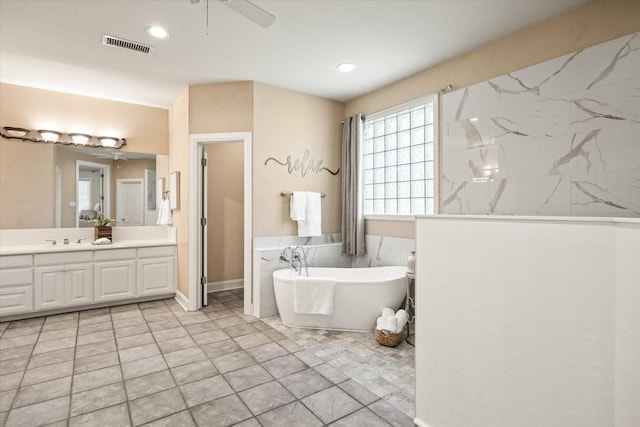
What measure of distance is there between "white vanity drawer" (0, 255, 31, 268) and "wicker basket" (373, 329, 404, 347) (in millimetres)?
3731

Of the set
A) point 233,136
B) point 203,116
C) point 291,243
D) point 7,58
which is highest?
point 7,58

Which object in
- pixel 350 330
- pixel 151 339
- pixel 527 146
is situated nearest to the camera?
A: pixel 527 146

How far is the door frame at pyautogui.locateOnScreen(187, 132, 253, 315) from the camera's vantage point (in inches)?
149

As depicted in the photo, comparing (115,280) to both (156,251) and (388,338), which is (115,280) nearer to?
(156,251)

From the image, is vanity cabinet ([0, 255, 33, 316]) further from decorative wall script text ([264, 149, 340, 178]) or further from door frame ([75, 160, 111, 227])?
decorative wall script text ([264, 149, 340, 178])

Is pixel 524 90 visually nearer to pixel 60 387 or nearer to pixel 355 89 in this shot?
pixel 355 89

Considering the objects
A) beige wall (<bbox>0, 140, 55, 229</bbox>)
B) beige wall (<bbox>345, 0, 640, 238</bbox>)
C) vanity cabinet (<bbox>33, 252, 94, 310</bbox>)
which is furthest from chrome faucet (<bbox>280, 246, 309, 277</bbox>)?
beige wall (<bbox>0, 140, 55, 229</bbox>)

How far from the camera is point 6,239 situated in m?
3.76

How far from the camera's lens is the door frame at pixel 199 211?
3.79 meters

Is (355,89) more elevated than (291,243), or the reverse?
(355,89)

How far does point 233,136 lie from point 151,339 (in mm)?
2283

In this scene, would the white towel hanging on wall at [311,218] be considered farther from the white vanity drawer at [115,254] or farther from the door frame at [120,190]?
the door frame at [120,190]

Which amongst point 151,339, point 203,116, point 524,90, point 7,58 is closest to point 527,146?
point 524,90

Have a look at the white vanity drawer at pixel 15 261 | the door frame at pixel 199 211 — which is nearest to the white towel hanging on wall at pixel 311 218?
the door frame at pixel 199 211
